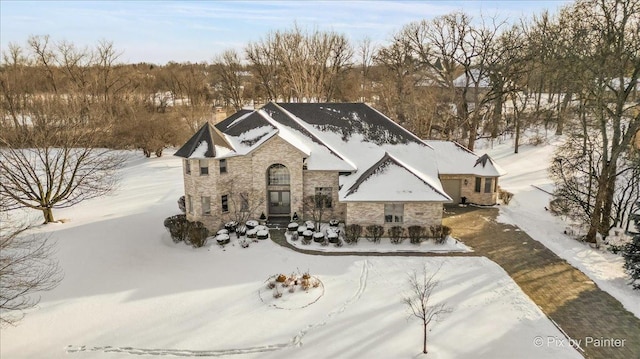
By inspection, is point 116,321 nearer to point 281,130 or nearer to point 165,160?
point 281,130

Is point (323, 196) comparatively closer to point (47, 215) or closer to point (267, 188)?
point (267, 188)

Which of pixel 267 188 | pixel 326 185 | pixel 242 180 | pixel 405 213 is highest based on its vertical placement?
pixel 242 180

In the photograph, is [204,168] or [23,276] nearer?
[23,276]

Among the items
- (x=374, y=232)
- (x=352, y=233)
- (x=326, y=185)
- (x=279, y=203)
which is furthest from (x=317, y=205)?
(x=374, y=232)

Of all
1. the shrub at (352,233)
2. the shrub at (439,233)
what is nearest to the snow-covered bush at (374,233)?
the shrub at (352,233)

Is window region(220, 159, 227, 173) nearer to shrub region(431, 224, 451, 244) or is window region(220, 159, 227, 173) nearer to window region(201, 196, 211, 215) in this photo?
window region(201, 196, 211, 215)

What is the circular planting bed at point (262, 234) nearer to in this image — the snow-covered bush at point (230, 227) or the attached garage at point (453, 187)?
the snow-covered bush at point (230, 227)
